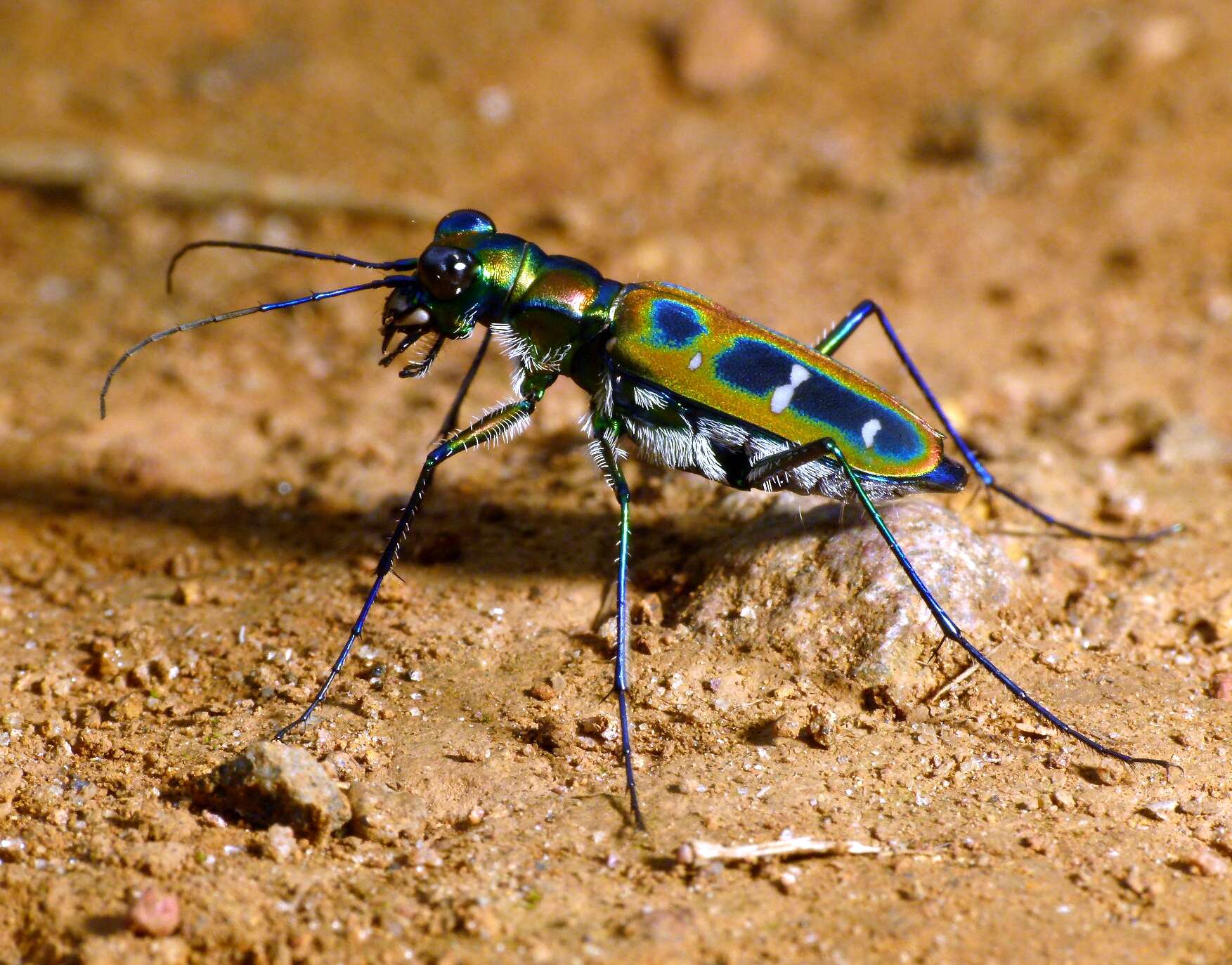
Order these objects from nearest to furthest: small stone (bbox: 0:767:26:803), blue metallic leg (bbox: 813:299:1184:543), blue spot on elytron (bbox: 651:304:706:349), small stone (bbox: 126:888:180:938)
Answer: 1. small stone (bbox: 126:888:180:938)
2. small stone (bbox: 0:767:26:803)
3. blue spot on elytron (bbox: 651:304:706:349)
4. blue metallic leg (bbox: 813:299:1184:543)

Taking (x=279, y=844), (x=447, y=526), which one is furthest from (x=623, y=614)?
(x=447, y=526)

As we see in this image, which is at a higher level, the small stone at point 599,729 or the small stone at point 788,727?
the small stone at point 788,727

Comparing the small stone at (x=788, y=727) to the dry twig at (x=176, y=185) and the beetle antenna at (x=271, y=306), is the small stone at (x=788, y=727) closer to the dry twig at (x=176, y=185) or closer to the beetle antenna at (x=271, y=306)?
the beetle antenna at (x=271, y=306)

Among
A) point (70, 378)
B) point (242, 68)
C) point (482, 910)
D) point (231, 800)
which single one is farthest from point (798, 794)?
point (242, 68)

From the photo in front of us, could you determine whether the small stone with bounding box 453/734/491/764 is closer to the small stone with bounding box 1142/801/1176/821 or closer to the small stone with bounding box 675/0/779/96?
the small stone with bounding box 1142/801/1176/821

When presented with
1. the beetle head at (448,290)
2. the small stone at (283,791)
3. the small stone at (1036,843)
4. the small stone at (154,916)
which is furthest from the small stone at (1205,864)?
the beetle head at (448,290)

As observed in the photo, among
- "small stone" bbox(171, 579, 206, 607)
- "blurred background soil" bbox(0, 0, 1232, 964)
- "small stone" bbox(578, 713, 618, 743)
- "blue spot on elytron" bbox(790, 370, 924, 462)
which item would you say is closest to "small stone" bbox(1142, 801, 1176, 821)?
"blurred background soil" bbox(0, 0, 1232, 964)
